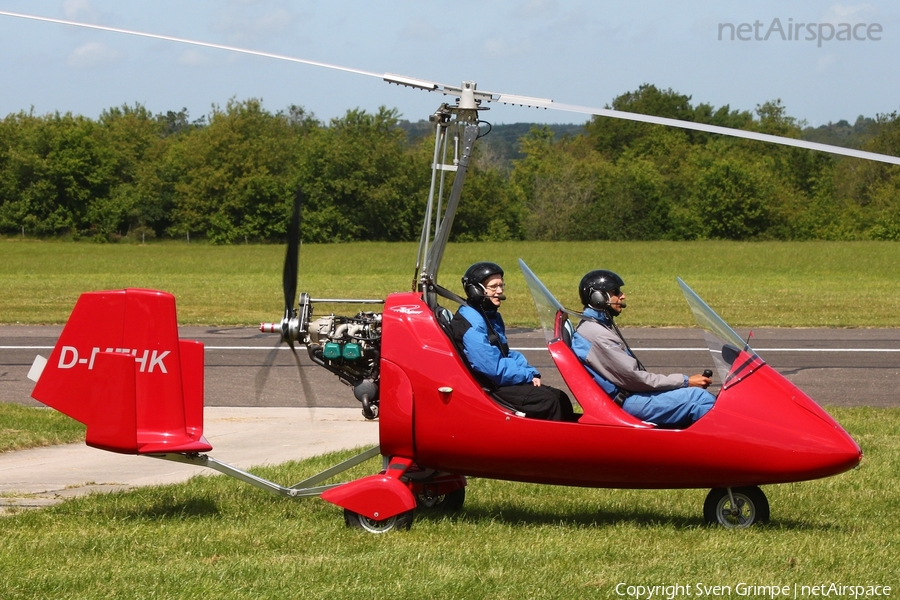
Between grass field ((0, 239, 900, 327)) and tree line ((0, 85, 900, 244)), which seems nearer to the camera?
grass field ((0, 239, 900, 327))

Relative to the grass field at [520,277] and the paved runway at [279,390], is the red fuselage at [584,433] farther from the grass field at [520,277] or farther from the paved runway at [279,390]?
the grass field at [520,277]

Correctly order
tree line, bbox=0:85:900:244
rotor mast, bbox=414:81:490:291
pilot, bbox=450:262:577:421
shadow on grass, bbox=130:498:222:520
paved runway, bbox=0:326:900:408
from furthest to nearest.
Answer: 1. tree line, bbox=0:85:900:244
2. paved runway, bbox=0:326:900:408
3. shadow on grass, bbox=130:498:222:520
4. pilot, bbox=450:262:577:421
5. rotor mast, bbox=414:81:490:291

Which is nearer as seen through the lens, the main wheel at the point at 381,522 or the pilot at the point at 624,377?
the pilot at the point at 624,377

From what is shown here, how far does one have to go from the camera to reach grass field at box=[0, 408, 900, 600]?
490cm

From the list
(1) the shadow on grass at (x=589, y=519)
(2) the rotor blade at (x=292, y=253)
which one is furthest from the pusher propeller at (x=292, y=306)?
(1) the shadow on grass at (x=589, y=519)

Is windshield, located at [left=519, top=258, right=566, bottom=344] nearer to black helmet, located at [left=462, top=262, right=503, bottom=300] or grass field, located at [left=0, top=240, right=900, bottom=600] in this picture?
black helmet, located at [left=462, top=262, right=503, bottom=300]

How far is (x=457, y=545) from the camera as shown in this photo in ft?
18.9

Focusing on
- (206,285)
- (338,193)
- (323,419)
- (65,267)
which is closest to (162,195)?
(338,193)

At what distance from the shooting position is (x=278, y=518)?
6465mm

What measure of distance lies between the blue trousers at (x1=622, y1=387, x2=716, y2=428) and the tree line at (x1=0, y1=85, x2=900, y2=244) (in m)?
61.1

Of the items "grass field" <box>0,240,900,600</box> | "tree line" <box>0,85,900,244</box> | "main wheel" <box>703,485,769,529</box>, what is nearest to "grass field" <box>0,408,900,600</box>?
"grass field" <box>0,240,900,600</box>

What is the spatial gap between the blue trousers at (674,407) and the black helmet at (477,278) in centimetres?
112

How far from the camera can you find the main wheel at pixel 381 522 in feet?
20.0

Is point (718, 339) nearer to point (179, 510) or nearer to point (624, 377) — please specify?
point (624, 377)
